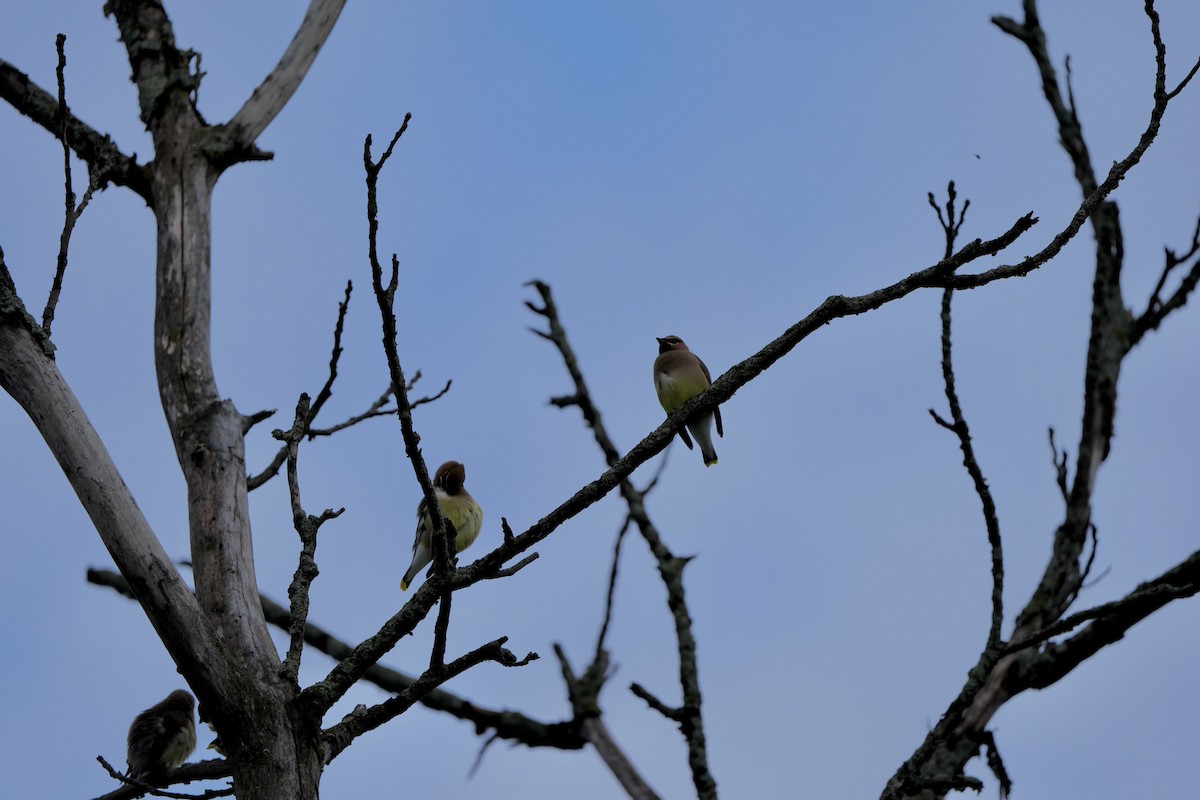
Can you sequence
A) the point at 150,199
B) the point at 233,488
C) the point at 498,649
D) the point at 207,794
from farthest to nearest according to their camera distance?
the point at 150,199
the point at 233,488
the point at 207,794
the point at 498,649

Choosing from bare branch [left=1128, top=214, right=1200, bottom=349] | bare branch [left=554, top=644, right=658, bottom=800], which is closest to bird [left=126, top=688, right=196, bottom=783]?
bare branch [left=554, top=644, right=658, bottom=800]

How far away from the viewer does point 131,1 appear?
6.41 meters

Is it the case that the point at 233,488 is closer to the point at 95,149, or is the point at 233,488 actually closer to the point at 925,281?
the point at 95,149

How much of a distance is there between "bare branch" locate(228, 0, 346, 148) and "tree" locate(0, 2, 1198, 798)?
0.01m

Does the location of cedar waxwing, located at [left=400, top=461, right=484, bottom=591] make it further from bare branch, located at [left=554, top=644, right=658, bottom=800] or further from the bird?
the bird

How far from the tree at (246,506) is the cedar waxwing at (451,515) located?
45.2 inches

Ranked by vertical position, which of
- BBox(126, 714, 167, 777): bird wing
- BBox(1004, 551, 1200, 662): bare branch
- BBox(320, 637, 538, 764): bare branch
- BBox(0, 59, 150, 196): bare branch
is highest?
BBox(0, 59, 150, 196): bare branch

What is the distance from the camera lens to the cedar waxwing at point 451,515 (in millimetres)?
7516

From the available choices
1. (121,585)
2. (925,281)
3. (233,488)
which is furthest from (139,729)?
(925,281)

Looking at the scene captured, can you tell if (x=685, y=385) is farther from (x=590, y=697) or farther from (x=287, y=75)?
(x=287, y=75)

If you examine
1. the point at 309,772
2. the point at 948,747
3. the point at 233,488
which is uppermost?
Result: the point at 233,488

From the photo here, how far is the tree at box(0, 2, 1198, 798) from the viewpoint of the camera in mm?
3713

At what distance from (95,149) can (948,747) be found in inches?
204

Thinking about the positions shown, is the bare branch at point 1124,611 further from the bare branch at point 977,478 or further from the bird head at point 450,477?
the bird head at point 450,477
